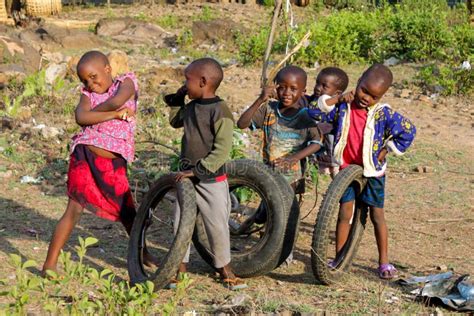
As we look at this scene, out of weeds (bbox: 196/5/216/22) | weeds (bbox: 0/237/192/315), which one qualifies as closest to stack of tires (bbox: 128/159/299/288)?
weeds (bbox: 0/237/192/315)

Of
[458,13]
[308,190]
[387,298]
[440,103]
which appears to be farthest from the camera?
[458,13]

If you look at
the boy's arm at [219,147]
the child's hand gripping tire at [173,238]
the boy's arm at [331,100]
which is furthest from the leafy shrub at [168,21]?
the boy's arm at [219,147]

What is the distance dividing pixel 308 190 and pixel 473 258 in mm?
1932

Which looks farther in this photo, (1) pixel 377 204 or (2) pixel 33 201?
(2) pixel 33 201

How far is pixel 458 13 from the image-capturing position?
15852mm

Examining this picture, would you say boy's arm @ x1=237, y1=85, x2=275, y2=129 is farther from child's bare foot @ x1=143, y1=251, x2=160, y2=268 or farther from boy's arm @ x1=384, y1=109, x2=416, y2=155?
child's bare foot @ x1=143, y1=251, x2=160, y2=268

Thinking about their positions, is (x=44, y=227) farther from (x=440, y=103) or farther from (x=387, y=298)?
(x=440, y=103)

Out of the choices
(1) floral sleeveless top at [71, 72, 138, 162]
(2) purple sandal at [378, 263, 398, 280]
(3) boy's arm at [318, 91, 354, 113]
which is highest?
(3) boy's arm at [318, 91, 354, 113]

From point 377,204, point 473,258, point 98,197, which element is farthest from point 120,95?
point 473,258

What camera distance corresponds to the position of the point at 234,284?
5.05 m

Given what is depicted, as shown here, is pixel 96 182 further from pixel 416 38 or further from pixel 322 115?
pixel 416 38

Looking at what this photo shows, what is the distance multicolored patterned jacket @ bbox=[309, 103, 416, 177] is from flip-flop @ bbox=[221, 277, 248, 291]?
1.03 meters

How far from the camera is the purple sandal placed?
5285mm

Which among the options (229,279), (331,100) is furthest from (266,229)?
(331,100)
